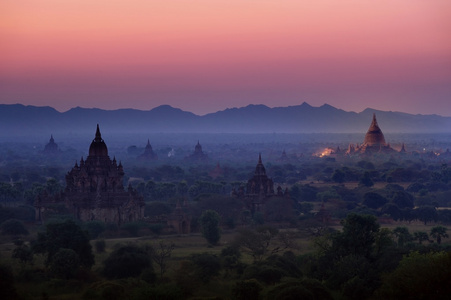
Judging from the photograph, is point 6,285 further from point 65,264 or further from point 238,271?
point 238,271

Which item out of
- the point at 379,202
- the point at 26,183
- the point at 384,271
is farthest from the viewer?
the point at 26,183

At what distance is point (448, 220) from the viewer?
7781cm

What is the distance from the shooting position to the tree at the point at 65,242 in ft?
159

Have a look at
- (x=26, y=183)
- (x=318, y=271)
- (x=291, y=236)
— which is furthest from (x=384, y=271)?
(x=26, y=183)

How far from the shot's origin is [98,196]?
6925 centimetres

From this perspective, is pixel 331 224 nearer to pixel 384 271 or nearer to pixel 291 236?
pixel 291 236

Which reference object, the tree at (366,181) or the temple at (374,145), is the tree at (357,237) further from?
the temple at (374,145)

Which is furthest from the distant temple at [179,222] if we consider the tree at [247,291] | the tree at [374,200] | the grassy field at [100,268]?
the tree at [247,291]

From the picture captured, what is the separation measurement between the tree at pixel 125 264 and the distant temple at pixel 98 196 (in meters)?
21.5

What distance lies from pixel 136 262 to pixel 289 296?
511 inches

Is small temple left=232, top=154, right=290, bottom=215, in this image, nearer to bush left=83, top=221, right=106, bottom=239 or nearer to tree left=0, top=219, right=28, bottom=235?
bush left=83, top=221, right=106, bottom=239

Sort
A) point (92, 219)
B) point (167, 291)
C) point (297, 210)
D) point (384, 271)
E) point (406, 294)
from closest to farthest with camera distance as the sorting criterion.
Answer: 1. point (406, 294)
2. point (167, 291)
3. point (384, 271)
4. point (92, 219)
5. point (297, 210)

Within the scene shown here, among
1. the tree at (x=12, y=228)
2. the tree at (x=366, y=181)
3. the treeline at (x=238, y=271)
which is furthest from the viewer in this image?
the tree at (x=366, y=181)

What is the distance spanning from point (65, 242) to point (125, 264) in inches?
205
